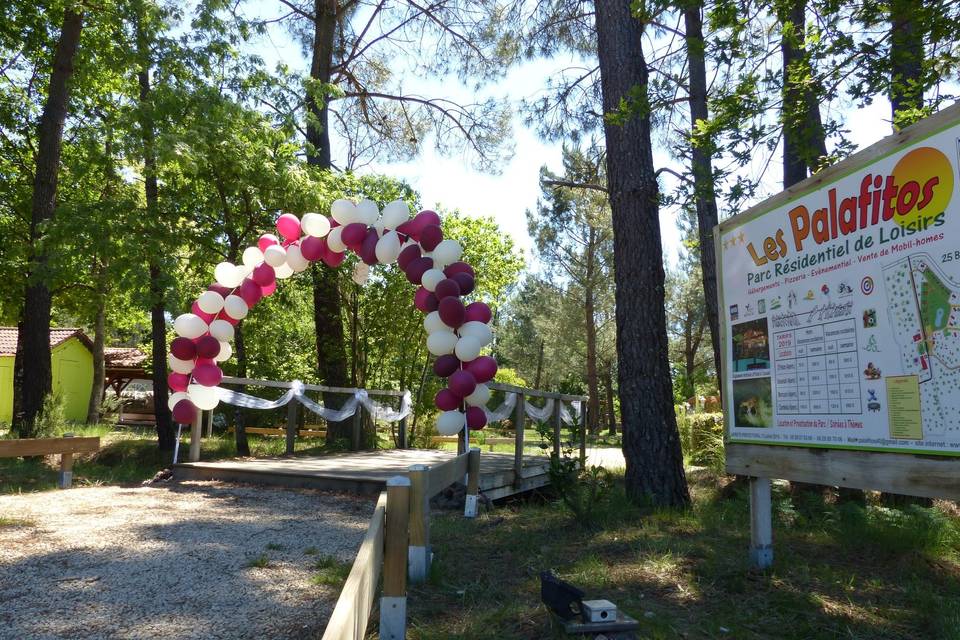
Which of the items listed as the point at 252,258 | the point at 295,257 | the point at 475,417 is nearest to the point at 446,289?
the point at 475,417

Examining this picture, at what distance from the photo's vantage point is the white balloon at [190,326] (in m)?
7.85

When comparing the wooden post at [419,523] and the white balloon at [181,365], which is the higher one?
the white balloon at [181,365]

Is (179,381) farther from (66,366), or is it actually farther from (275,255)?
(66,366)

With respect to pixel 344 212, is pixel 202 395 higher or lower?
lower

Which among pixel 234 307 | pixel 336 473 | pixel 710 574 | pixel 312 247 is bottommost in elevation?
pixel 710 574

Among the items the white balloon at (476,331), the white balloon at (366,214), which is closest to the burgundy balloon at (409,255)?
the white balloon at (366,214)

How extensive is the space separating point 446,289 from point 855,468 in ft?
15.1

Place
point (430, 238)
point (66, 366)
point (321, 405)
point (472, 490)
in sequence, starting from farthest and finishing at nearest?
point (66, 366)
point (321, 405)
point (430, 238)
point (472, 490)

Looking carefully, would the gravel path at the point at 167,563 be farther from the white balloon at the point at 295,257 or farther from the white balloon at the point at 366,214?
the white balloon at the point at 366,214

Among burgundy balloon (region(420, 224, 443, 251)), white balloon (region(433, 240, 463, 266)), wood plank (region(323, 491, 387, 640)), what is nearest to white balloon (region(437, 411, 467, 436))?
white balloon (region(433, 240, 463, 266))

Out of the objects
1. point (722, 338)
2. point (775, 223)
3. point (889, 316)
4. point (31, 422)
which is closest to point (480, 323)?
point (722, 338)

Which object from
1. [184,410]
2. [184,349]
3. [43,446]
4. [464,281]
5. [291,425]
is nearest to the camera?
[43,446]

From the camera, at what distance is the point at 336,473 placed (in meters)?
8.02

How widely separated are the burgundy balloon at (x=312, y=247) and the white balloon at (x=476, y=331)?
2.23m
